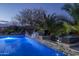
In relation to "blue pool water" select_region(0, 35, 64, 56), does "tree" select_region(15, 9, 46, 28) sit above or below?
above

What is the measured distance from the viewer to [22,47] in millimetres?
1164

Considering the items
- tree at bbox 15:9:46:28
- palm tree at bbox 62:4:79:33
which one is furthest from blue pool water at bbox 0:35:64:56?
palm tree at bbox 62:4:79:33

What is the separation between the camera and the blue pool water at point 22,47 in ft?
3.78

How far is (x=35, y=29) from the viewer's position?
3.84 ft

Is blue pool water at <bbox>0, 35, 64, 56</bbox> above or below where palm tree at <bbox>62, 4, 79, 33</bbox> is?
below

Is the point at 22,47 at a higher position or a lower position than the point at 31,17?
lower

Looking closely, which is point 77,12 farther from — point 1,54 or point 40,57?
point 1,54

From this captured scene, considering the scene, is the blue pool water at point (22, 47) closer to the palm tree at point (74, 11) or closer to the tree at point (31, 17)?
the tree at point (31, 17)

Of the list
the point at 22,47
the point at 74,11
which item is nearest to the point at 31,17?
the point at 22,47

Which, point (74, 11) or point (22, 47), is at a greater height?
point (74, 11)

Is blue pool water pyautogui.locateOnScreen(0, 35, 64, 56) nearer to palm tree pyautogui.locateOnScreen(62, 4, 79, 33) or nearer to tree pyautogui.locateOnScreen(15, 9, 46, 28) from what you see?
tree pyautogui.locateOnScreen(15, 9, 46, 28)

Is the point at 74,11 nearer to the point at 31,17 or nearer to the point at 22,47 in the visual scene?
the point at 31,17

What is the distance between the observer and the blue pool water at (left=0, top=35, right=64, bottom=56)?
1.15 meters

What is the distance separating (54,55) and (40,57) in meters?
0.14
